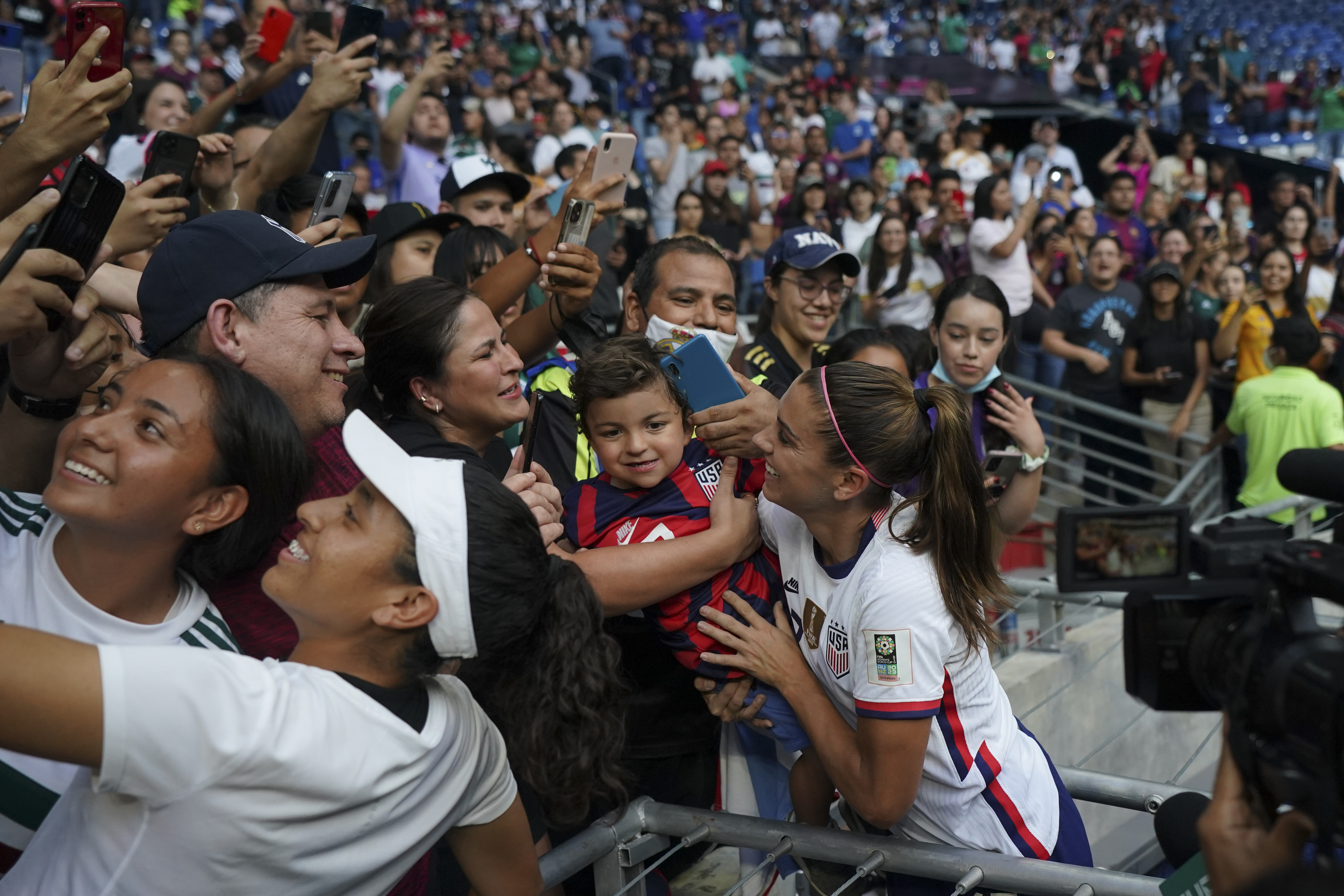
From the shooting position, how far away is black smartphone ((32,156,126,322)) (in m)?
1.80

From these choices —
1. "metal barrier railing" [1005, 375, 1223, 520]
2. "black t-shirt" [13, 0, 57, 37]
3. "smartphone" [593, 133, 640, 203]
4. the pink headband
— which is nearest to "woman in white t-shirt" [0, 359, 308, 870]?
the pink headband

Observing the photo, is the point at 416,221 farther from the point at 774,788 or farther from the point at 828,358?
the point at 774,788

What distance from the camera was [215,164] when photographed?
3.36 m

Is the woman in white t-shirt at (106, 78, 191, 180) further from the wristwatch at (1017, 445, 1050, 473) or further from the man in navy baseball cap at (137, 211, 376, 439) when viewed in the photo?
the wristwatch at (1017, 445, 1050, 473)

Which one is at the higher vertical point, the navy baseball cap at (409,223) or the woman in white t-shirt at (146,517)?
the woman in white t-shirt at (146,517)

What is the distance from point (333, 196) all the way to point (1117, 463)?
4.72 m

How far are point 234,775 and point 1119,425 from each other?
648 cm

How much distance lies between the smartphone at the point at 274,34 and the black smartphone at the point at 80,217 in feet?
8.50

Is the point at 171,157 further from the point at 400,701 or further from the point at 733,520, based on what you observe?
the point at 400,701

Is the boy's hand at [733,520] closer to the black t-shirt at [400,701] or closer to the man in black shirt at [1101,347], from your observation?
the black t-shirt at [400,701]

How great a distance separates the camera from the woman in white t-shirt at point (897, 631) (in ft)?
6.23

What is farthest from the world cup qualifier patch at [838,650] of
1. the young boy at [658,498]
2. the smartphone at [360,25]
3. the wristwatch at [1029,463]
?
the smartphone at [360,25]

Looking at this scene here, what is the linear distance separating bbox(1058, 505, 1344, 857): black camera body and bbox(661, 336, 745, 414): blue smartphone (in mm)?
1031

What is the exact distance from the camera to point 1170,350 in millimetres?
6715
